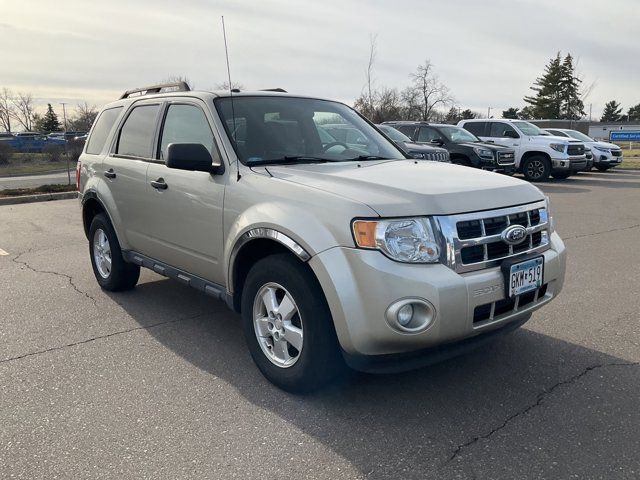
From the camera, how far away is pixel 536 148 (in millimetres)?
17703

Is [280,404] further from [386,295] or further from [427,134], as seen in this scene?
[427,134]

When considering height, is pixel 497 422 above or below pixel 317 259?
below

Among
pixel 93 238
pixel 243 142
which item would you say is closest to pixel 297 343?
pixel 243 142

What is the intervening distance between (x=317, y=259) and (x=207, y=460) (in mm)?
1139

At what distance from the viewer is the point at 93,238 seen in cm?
564

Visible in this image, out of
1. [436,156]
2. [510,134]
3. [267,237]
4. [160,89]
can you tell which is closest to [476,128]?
[510,134]

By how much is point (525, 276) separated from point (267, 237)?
1.51 metres

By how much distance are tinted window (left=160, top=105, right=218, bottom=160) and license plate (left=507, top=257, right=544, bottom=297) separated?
2.10 metres

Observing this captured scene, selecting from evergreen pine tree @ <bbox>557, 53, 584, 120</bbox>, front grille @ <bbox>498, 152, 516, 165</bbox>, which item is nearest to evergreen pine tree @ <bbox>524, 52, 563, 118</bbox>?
evergreen pine tree @ <bbox>557, 53, 584, 120</bbox>

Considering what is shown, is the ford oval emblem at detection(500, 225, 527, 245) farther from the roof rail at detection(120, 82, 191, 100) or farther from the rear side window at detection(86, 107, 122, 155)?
the rear side window at detection(86, 107, 122, 155)

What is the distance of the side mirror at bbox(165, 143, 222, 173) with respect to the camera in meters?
3.58

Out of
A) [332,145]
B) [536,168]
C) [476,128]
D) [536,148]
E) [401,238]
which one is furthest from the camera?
[476,128]

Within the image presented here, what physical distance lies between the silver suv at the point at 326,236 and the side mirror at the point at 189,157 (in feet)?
0.04

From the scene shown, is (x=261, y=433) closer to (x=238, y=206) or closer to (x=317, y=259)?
(x=317, y=259)
